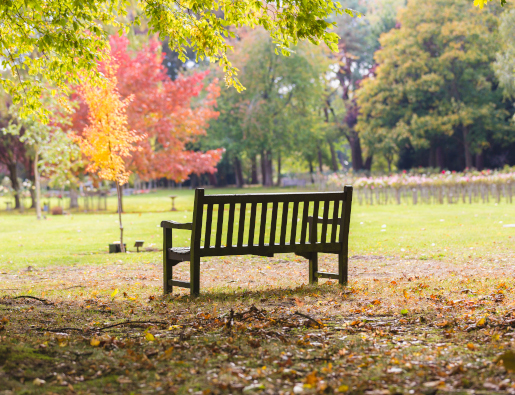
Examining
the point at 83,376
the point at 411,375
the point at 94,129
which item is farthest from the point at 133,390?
the point at 94,129

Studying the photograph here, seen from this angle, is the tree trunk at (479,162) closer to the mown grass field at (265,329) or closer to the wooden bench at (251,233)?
the mown grass field at (265,329)

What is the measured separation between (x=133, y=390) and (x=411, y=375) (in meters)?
1.64

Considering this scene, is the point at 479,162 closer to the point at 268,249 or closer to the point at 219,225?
the point at 268,249

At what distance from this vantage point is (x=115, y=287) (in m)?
7.25

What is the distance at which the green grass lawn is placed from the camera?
1019cm

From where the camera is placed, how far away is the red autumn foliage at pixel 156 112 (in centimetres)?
2609

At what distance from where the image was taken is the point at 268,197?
6.13 m

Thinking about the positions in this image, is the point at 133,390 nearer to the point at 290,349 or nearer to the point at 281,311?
the point at 290,349

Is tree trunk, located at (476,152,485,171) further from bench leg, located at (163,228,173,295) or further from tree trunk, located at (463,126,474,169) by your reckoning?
bench leg, located at (163,228,173,295)

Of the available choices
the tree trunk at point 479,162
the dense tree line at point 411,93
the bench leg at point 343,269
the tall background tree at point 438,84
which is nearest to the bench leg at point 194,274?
the bench leg at point 343,269

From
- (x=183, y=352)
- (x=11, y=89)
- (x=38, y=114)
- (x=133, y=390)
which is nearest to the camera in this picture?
(x=133, y=390)

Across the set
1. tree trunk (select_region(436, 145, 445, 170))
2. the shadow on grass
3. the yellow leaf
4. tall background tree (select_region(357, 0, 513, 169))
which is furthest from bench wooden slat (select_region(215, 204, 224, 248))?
tree trunk (select_region(436, 145, 445, 170))

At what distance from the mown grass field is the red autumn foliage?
58.6 ft

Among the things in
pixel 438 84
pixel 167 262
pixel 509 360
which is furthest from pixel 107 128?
pixel 438 84
